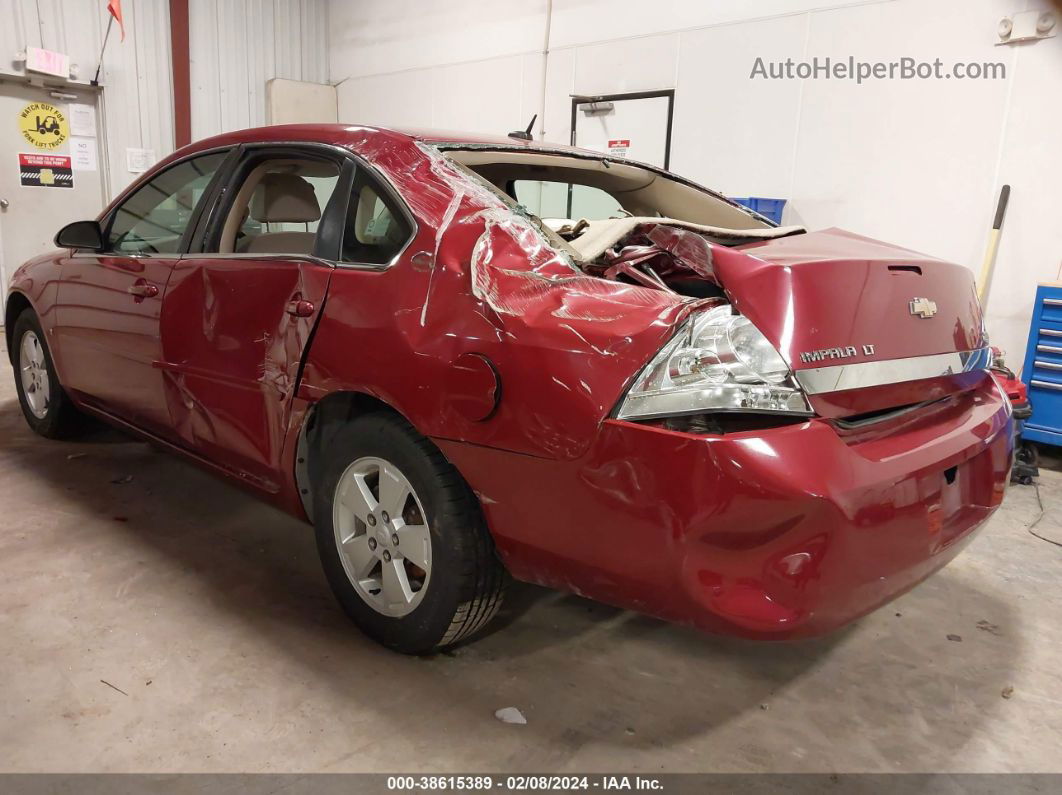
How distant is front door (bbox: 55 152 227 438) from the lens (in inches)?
96.0

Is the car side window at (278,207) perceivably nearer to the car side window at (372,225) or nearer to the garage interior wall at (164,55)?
the car side window at (372,225)

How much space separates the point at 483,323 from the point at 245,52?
8043 mm

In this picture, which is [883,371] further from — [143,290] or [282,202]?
[143,290]

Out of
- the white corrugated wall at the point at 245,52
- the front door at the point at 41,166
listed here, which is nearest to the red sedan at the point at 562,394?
the front door at the point at 41,166

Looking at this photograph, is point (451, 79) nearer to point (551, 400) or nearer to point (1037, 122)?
point (1037, 122)

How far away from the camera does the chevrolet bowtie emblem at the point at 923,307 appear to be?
1.54 meters

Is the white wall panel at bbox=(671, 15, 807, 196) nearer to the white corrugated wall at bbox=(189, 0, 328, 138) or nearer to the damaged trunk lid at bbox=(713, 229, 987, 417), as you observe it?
the damaged trunk lid at bbox=(713, 229, 987, 417)

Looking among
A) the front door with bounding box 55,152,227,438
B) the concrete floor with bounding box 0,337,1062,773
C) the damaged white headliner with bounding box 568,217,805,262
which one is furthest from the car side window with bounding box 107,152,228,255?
the damaged white headliner with bounding box 568,217,805,262

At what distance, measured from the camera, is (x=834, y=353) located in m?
1.37

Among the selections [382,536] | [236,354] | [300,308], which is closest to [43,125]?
[236,354]

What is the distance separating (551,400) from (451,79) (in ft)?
21.7

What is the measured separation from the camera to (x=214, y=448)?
228 centimetres

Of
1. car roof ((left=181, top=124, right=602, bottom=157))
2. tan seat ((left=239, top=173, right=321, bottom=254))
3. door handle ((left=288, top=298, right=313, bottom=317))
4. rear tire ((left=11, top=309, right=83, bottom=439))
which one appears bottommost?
rear tire ((left=11, top=309, right=83, bottom=439))

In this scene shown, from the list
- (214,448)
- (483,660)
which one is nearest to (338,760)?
(483,660)
